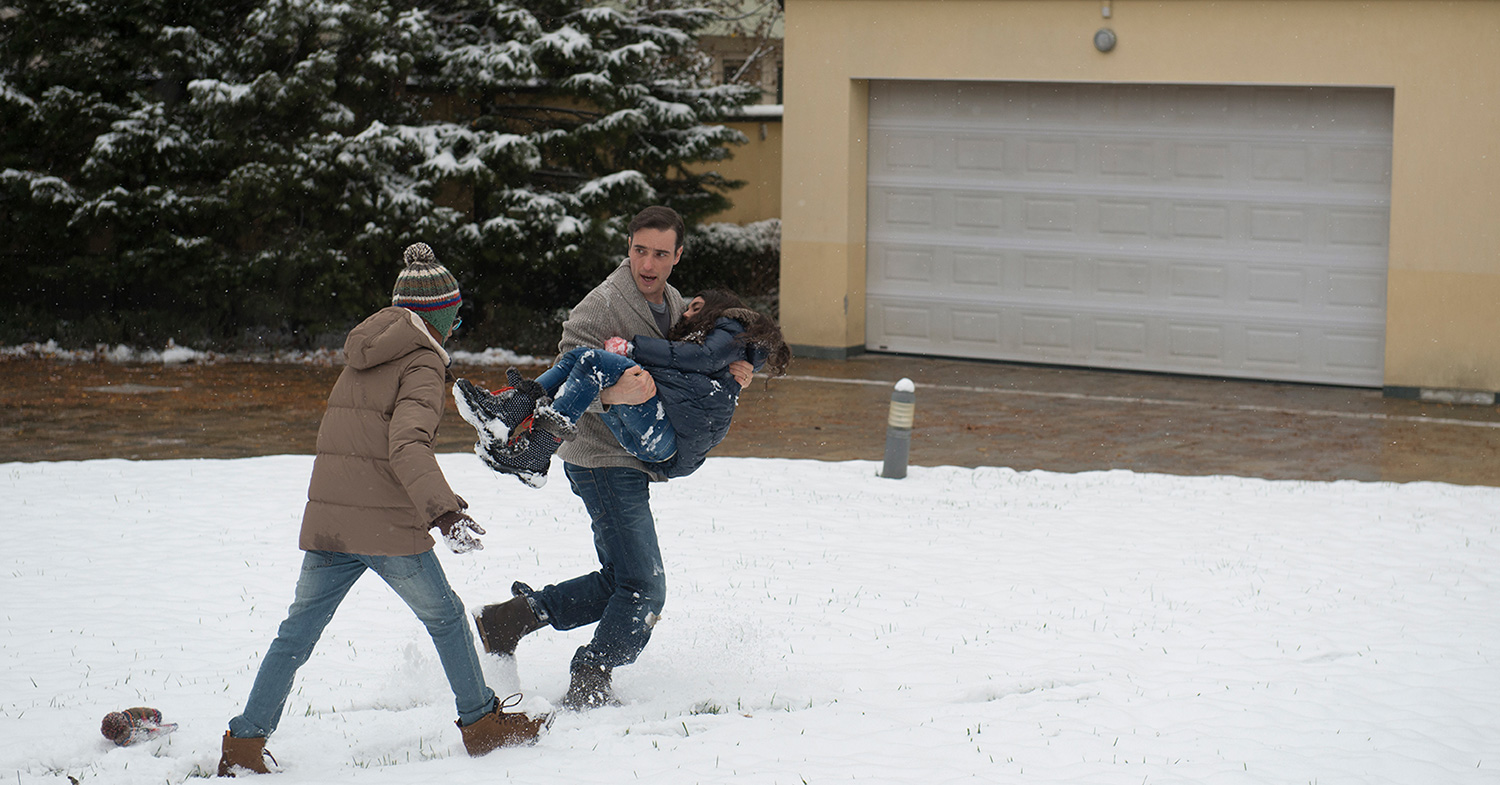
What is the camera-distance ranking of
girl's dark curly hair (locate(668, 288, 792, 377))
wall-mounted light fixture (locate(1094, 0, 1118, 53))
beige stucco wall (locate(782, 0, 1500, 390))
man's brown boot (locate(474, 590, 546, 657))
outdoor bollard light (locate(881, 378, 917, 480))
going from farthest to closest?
wall-mounted light fixture (locate(1094, 0, 1118, 53)), beige stucco wall (locate(782, 0, 1500, 390)), outdoor bollard light (locate(881, 378, 917, 480)), man's brown boot (locate(474, 590, 546, 657)), girl's dark curly hair (locate(668, 288, 792, 377))

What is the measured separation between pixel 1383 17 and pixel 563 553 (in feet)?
30.8

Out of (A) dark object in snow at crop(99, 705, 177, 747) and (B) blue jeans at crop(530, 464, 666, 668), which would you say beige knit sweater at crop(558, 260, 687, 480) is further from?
(A) dark object in snow at crop(99, 705, 177, 747)

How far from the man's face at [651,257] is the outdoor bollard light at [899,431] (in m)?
4.78

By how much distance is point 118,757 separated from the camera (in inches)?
175

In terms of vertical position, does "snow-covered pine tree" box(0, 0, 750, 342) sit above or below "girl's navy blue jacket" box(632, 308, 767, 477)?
above

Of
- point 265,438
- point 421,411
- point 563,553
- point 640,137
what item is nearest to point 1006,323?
point 640,137

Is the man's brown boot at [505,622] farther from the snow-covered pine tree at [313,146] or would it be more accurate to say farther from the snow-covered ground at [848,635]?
the snow-covered pine tree at [313,146]

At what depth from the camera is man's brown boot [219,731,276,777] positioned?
4.30 m

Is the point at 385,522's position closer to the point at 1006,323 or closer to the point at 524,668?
the point at 524,668

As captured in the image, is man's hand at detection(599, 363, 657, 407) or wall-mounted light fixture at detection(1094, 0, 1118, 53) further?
wall-mounted light fixture at detection(1094, 0, 1118, 53)

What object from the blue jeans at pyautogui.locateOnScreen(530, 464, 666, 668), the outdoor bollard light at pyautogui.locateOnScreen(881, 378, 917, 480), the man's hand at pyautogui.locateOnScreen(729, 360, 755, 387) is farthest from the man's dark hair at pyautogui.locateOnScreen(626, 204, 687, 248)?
the outdoor bollard light at pyautogui.locateOnScreen(881, 378, 917, 480)

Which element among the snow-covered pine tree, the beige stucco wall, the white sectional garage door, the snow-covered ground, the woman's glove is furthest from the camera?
the snow-covered pine tree

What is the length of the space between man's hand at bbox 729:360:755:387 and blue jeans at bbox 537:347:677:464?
28 cm

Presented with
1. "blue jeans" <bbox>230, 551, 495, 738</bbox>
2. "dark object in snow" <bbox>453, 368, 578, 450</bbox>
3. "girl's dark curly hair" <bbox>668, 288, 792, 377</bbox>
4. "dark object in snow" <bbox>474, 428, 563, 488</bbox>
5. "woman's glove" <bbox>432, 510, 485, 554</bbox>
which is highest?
"girl's dark curly hair" <bbox>668, 288, 792, 377</bbox>
